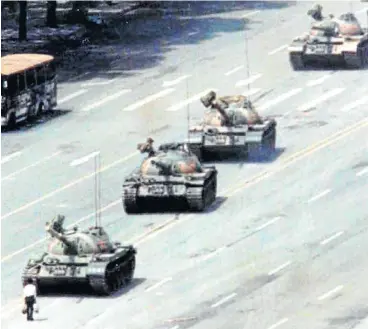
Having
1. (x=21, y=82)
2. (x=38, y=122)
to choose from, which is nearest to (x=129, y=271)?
(x=21, y=82)

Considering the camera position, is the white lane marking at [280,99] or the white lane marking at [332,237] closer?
the white lane marking at [332,237]

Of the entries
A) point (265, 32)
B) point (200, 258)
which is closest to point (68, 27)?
point (265, 32)

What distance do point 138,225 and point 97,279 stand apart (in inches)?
483

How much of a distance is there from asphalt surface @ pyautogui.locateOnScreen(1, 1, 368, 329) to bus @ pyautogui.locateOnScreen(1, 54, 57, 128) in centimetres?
104

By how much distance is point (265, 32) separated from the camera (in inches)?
5925

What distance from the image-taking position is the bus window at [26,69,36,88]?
422 ft

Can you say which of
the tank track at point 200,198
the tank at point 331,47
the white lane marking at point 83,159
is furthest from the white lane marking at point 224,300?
the tank at point 331,47

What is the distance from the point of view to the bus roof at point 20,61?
127 m

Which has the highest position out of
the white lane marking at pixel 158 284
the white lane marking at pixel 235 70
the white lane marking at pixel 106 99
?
the white lane marking at pixel 158 284

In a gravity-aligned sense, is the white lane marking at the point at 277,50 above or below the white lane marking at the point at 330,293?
below

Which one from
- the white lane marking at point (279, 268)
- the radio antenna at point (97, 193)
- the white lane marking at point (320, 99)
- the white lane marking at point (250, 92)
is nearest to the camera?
the white lane marking at point (279, 268)

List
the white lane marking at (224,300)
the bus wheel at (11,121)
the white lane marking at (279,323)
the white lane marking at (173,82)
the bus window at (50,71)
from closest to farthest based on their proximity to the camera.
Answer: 1. the white lane marking at (279,323)
2. the white lane marking at (224,300)
3. the bus wheel at (11,121)
4. the bus window at (50,71)
5. the white lane marking at (173,82)

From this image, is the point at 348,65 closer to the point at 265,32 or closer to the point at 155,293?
the point at 265,32

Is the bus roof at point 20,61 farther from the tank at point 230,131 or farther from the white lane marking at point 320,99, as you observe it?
the white lane marking at point 320,99
